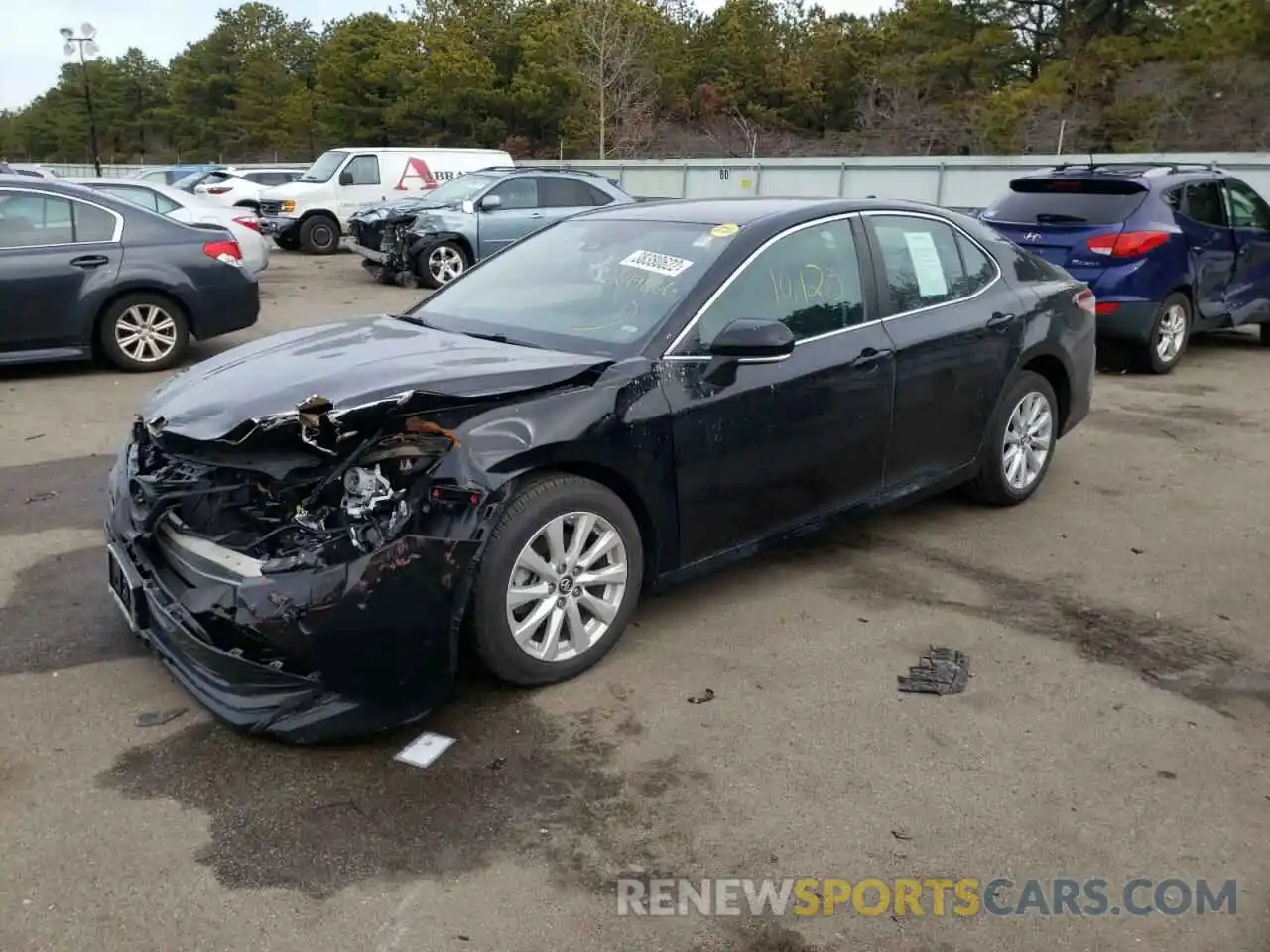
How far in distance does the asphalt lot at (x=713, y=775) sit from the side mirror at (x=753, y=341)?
1.11m

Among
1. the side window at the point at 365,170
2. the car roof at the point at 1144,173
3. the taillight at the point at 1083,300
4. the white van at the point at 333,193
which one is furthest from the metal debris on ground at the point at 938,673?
the side window at the point at 365,170

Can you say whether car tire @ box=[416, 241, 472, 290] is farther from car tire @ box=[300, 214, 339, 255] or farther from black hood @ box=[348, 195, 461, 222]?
car tire @ box=[300, 214, 339, 255]

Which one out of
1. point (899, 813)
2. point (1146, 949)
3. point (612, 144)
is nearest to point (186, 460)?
point (899, 813)

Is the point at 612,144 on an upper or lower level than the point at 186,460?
upper

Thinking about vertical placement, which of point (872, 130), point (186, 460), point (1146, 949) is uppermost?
point (872, 130)

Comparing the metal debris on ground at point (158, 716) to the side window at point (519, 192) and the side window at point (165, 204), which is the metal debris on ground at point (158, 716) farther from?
the side window at point (519, 192)

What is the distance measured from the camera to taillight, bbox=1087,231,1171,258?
29.5 ft

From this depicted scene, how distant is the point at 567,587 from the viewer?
379 centimetres

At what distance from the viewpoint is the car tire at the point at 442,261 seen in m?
14.7

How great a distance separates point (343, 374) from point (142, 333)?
6.22 metres

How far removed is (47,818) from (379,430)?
142 cm

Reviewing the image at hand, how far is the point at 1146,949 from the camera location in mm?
2676

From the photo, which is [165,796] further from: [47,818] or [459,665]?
[459,665]

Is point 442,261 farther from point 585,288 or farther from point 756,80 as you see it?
point 756,80
